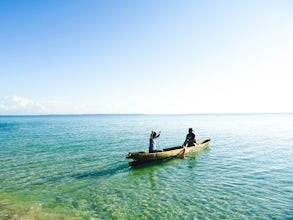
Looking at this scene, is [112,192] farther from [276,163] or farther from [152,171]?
[276,163]

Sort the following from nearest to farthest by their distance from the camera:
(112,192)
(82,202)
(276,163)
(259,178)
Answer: (82,202), (112,192), (259,178), (276,163)

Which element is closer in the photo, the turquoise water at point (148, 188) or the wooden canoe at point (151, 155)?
the turquoise water at point (148, 188)

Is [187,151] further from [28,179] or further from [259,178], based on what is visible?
[28,179]

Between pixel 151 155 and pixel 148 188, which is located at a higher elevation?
pixel 151 155

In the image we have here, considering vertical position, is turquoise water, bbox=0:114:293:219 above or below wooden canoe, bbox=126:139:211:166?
below

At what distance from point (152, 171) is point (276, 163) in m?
10.7

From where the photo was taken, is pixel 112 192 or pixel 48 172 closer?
pixel 112 192

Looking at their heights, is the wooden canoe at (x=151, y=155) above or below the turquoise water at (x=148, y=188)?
above

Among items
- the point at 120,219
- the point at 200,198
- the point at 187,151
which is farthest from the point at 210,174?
the point at 120,219

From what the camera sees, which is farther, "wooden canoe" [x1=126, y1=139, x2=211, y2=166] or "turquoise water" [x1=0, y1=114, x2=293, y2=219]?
"wooden canoe" [x1=126, y1=139, x2=211, y2=166]

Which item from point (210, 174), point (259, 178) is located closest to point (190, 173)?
point (210, 174)

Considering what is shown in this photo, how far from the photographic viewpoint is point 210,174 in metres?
17.3

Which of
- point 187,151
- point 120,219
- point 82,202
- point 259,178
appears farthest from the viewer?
point 187,151

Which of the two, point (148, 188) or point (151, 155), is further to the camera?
point (151, 155)
